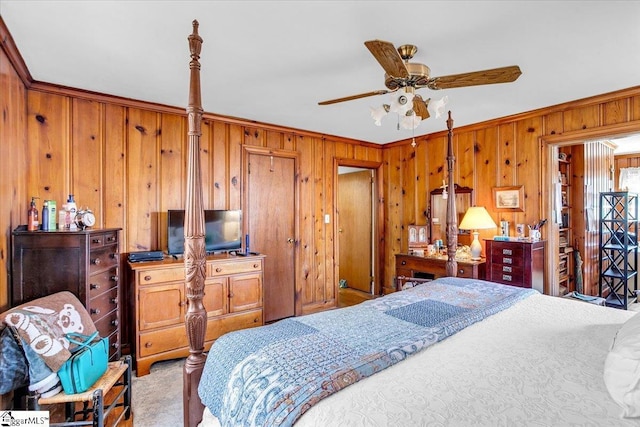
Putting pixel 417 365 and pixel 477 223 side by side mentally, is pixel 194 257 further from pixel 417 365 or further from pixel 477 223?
pixel 477 223

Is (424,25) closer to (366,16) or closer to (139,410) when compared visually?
(366,16)

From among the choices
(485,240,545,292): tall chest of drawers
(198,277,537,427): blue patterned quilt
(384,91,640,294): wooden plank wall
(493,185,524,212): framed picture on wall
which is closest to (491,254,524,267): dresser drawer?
(485,240,545,292): tall chest of drawers

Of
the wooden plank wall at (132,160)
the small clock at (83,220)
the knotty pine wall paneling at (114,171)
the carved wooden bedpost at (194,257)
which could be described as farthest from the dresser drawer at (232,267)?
the carved wooden bedpost at (194,257)

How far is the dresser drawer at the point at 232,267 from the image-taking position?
3055mm

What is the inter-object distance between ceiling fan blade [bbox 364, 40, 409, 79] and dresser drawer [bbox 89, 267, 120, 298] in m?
2.40

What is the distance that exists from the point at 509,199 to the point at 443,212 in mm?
858

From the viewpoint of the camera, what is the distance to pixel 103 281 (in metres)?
2.50

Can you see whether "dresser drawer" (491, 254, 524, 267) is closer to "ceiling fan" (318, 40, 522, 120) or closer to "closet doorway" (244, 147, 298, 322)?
"ceiling fan" (318, 40, 522, 120)

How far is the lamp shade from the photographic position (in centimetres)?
359

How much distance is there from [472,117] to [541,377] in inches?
129

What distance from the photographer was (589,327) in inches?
60.8

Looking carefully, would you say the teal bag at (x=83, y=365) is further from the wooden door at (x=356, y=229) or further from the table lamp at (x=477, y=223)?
the wooden door at (x=356, y=229)

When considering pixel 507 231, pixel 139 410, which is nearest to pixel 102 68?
pixel 139 410

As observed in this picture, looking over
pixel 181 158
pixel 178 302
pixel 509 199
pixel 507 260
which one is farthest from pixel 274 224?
pixel 509 199
